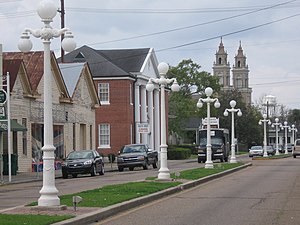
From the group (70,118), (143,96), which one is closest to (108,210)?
(70,118)

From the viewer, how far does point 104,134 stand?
63.1 metres

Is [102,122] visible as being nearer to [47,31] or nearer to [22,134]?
[22,134]

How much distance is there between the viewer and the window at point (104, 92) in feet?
205

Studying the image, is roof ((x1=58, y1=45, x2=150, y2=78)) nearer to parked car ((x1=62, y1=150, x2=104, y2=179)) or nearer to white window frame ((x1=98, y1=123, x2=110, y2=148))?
white window frame ((x1=98, y1=123, x2=110, y2=148))

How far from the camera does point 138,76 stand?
6412 centimetres

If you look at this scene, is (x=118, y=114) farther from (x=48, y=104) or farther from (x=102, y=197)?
(x=48, y=104)

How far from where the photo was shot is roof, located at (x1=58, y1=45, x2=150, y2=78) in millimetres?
62469

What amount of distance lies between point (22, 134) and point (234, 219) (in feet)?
92.4

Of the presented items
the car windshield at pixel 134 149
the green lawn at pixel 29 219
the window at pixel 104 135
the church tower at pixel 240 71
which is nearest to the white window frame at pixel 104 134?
the window at pixel 104 135

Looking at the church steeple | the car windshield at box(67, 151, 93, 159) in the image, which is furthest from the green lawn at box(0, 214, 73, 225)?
the church steeple

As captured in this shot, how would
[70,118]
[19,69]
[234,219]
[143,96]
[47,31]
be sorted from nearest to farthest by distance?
[234,219]
[47,31]
[19,69]
[70,118]
[143,96]

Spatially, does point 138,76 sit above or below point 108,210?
above

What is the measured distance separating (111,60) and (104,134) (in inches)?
321

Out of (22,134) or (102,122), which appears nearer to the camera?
(22,134)
